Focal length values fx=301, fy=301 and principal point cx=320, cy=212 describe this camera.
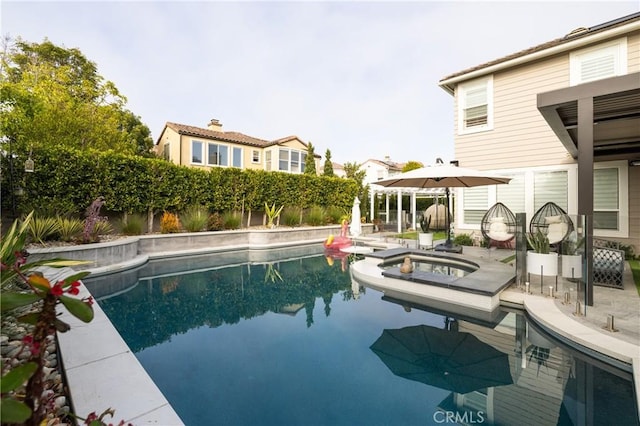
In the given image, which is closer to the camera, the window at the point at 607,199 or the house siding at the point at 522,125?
the window at the point at 607,199

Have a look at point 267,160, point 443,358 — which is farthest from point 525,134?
point 267,160

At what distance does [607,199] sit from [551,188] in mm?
1419

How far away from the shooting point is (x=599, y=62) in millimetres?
9086

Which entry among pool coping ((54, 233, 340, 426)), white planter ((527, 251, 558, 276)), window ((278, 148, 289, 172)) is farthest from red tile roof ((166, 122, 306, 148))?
white planter ((527, 251, 558, 276))

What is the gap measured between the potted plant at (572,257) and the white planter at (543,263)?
131 mm

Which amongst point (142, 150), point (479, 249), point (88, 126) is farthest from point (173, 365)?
point (142, 150)

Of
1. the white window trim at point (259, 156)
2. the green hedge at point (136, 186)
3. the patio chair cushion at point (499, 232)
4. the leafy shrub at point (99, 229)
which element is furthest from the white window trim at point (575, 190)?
the white window trim at point (259, 156)

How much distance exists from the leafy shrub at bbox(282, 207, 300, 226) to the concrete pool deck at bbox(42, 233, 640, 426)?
11.6m

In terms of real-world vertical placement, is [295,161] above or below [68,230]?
above

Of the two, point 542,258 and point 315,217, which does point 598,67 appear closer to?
point 542,258

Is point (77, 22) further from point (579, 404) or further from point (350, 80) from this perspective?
point (579, 404)

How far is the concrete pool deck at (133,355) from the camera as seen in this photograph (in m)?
2.62

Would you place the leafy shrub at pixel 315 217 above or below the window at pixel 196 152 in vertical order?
below
